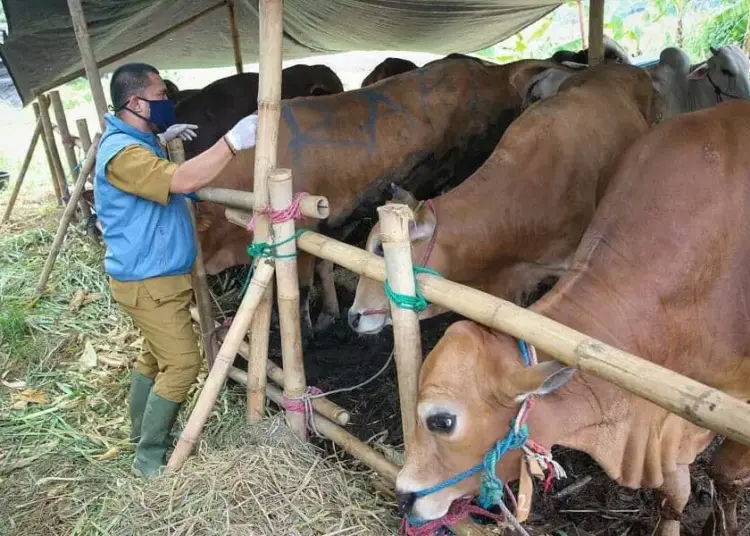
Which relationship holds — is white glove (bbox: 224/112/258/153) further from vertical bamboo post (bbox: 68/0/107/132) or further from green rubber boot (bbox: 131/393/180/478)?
green rubber boot (bbox: 131/393/180/478)

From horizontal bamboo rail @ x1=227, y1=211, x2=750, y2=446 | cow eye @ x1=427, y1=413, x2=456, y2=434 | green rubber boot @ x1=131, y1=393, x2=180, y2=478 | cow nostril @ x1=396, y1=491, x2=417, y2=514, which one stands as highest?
horizontal bamboo rail @ x1=227, y1=211, x2=750, y2=446

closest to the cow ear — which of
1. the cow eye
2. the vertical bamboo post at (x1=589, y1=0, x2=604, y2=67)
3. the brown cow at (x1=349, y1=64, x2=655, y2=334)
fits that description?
the cow eye

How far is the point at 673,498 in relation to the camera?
10.0 feet

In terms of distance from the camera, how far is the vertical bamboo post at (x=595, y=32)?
6.16 meters

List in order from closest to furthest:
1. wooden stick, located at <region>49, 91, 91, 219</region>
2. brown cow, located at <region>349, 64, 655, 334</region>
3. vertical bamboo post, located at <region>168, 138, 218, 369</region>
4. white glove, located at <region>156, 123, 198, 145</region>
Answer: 1. white glove, located at <region>156, 123, 198, 145</region>
2. vertical bamboo post, located at <region>168, 138, 218, 369</region>
3. brown cow, located at <region>349, 64, 655, 334</region>
4. wooden stick, located at <region>49, 91, 91, 219</region>

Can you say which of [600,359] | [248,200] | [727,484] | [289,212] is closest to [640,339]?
[600,359]

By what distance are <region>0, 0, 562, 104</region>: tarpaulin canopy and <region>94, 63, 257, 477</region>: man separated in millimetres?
2576

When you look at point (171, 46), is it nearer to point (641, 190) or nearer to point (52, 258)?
point (52, 258)

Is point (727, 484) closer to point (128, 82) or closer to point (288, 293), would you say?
point (288, 293)

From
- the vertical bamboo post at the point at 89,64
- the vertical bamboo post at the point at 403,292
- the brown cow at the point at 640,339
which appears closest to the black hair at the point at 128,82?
the vertical bamboo post at the point at 89,64

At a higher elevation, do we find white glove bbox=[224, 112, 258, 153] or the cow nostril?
white glove bbox=[224, 112, 258, 153]

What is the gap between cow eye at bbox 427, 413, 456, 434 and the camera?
231cm

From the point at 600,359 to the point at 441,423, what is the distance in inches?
25.9

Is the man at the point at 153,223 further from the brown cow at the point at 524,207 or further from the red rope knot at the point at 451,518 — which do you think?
the red rope knot at the point at 451,518
